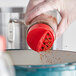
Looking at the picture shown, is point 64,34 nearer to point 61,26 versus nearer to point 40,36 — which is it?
point 61,26

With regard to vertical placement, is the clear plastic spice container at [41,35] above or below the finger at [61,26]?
below

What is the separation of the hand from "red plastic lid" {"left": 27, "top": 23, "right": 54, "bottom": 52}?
66 millimetres

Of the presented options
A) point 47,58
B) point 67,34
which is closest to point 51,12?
point 47,58

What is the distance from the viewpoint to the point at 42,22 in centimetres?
47

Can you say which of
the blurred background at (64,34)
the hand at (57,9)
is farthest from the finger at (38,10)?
the blurred background at (64,34)

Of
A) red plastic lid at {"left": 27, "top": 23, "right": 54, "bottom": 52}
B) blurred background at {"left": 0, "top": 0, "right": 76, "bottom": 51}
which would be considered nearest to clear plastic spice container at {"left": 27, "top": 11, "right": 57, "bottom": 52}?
red plastic lid at {"left": 27, "top": 23, "right": 54, "bottom": 52}

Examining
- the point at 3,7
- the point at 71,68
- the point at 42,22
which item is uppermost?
the point at 3,7

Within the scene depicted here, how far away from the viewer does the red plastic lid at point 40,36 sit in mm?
435

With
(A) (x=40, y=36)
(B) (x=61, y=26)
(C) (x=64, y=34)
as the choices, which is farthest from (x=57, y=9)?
(C) (x=64, y=34)

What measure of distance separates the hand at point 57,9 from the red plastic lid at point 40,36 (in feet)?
0.22

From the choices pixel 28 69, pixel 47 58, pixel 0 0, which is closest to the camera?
pixel 28 69

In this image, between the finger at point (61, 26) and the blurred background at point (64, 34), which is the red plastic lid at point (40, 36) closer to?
the finger at point (61, 26)

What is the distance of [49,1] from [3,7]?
627mm

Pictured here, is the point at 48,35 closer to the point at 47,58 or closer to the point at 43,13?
the point at 43,13
